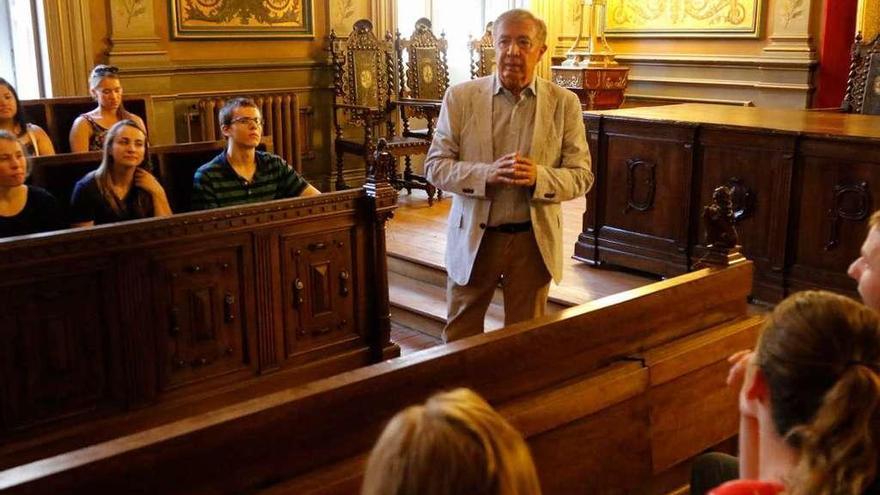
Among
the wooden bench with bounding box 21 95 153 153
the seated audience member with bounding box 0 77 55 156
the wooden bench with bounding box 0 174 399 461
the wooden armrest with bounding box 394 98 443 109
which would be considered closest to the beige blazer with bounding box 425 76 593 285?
the wooden bench with bounding box 0 174 399 461

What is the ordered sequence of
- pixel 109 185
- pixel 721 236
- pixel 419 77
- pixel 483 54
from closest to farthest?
pixel 721 236
pixel 109 185
pixel 419 77
pixel 483 54

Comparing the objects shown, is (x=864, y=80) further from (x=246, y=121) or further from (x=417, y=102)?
(x=246, y=121)

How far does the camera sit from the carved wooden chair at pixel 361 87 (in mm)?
6871

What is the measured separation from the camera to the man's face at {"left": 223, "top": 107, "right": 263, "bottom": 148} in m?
3.48

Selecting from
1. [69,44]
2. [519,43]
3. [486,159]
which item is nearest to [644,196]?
[486,159]

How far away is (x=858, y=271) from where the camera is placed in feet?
5.40

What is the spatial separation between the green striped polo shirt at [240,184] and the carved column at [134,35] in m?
2.84

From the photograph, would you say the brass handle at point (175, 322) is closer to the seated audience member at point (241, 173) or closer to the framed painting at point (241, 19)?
the seated audience member at point (241, 173)

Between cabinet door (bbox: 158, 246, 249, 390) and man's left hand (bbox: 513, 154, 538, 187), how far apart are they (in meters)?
1.18

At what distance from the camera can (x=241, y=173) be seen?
11.7 ft

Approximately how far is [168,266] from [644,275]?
2605mm

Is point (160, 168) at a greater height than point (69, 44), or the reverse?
point (69, 44)

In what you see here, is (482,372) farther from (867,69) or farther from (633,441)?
(867,69)

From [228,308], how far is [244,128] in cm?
75
